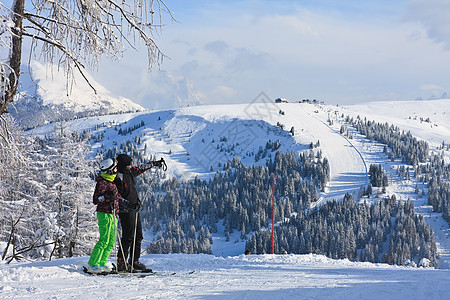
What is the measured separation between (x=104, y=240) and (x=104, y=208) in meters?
0.66

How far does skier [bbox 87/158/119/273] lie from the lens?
7156mm

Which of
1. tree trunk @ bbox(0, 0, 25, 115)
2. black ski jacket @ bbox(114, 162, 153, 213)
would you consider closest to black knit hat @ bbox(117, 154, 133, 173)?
black ski jacket @ bbox(114, 162, 153, 213)

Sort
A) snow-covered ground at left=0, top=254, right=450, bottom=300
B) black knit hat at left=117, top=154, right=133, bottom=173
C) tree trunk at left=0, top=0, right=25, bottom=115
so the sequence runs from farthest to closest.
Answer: black knit hat at left=117, top=154, right=133, bottom=173 < snow-covered ground at left=0, top=254, right=450, bottom=300 < tree trunk at left=0, top=0, right=25, bottom=115

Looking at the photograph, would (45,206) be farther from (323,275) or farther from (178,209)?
(178,209)

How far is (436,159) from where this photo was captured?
18700 cm

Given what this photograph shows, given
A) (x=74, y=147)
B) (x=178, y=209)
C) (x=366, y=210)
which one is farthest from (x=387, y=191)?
(x=74, y=147)

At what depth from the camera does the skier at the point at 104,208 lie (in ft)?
23.5

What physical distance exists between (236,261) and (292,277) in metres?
2.95

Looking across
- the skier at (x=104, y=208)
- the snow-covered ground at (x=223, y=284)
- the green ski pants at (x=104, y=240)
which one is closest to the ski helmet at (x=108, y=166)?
the skier at (x=104, y=208)

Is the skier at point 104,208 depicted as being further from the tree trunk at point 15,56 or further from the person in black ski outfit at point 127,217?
the tree trunk at point 15,56

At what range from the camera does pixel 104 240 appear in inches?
287

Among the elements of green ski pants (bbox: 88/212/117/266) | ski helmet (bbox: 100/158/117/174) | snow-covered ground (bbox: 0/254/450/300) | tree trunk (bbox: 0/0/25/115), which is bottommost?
snow-covered ground (bbox: 0/254/450/300)

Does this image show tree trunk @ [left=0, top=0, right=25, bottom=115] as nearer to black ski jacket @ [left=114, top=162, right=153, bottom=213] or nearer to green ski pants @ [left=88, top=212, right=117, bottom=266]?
green ski pants @ [left=88, top=212, right=117, bottom=266]

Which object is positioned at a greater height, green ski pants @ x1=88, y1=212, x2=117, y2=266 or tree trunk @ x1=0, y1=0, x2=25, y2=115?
tree trunk @ x1=0, y1=0, x2=25, y2=115
